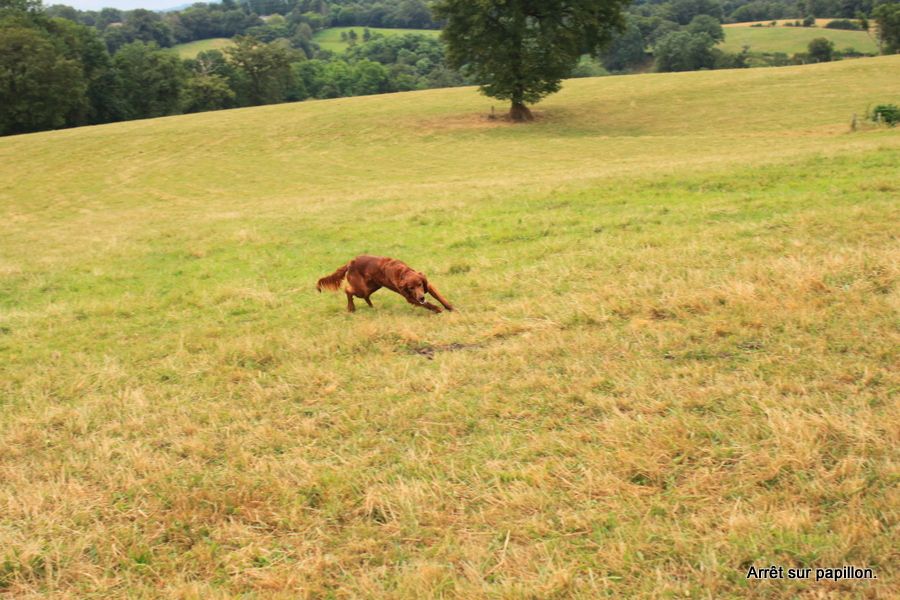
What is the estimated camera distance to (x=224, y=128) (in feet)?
162

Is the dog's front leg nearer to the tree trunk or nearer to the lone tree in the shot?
the lone tree

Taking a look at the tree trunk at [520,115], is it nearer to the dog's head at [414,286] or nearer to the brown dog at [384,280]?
the brown dog at [384,280]

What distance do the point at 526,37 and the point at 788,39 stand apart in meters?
84.2

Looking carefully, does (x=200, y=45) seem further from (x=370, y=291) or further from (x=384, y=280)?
(x=384, y=280)

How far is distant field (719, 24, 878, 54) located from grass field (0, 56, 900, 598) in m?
99.6

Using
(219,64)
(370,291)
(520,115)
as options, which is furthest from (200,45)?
(370,291)

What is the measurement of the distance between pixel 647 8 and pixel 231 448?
602 feet

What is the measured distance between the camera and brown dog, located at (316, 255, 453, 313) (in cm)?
841

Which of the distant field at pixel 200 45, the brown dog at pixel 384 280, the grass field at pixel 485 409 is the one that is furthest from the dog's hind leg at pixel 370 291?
the distant field at pixel 200 45

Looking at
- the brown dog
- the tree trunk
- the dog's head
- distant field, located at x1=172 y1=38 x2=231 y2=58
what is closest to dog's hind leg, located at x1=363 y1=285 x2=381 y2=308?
the brown dog

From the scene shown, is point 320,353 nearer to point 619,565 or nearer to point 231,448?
point 231,448

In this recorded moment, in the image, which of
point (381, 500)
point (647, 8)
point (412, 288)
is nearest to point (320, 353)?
point (412, 288)

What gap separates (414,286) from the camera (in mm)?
8359

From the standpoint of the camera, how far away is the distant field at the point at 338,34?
16166 cm
